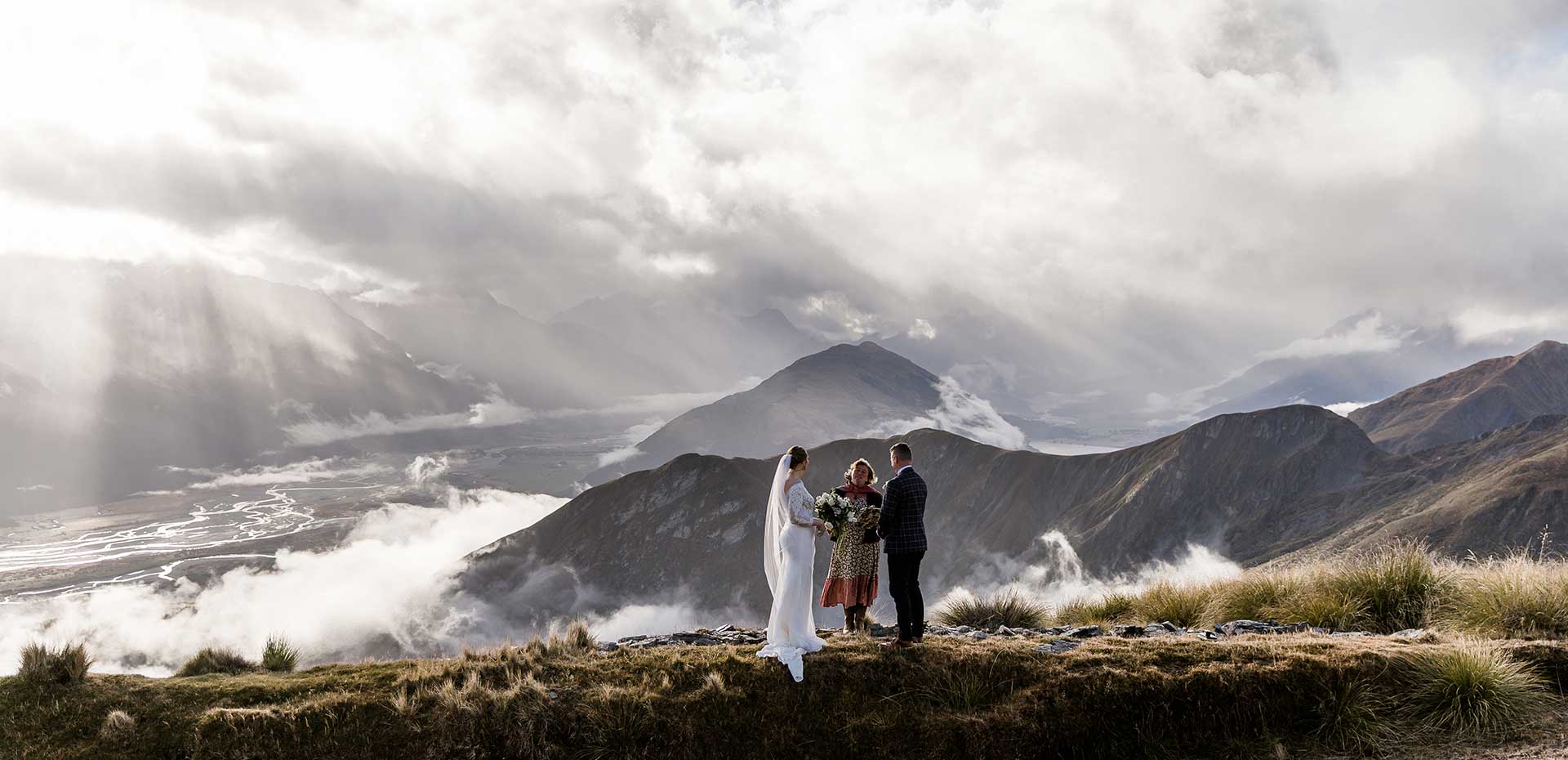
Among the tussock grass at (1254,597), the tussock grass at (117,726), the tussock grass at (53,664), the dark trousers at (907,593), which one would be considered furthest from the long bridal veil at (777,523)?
the tussock grass at (53,664)

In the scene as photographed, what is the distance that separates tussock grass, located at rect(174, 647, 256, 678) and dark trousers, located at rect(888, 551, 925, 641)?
481 inches

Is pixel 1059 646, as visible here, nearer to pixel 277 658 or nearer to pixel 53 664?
pixel 277 658

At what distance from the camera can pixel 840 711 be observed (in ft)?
35.9

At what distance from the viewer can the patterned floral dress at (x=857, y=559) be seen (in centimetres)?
1362

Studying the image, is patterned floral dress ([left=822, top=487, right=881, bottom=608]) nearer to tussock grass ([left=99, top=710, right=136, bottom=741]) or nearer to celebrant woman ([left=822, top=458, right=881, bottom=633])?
celebrant woman ([left=822, top=458, right=881, bottom=633])

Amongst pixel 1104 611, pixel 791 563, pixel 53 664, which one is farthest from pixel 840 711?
pixel 53 664

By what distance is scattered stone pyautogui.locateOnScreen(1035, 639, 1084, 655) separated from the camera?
12.2 m

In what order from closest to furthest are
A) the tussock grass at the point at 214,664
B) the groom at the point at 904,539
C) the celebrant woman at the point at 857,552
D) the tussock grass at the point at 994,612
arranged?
the groom at the point at 904,539
the celebrant woman at the point at 857,552
the tussock grass at the point at 214,664
the tussock grass at the point at 994,612

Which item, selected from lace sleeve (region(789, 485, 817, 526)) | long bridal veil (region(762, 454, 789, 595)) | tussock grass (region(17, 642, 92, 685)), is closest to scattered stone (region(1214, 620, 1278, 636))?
lace sleeve (region(789, 485, 817, 526))

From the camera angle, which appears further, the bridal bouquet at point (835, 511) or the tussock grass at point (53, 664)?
the bridal bouquet at point (835, 511)

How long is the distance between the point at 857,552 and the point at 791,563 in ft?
6.35

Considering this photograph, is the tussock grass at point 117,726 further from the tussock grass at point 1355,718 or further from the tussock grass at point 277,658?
the tussock grass at point 1355,718

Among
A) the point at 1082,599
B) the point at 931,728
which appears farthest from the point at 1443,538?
the point at 931,728

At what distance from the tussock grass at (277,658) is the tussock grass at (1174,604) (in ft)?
58.5
